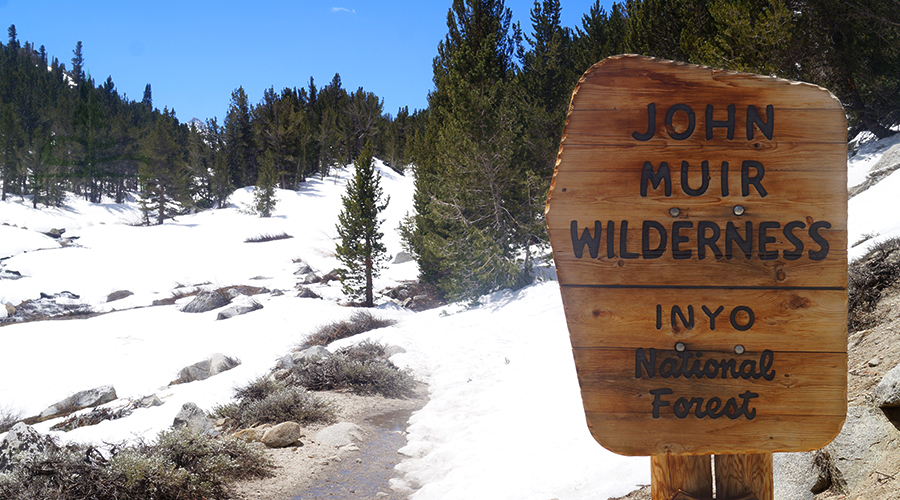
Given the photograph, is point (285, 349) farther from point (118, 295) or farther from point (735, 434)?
point (118, 295)

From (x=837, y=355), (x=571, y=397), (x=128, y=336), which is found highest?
(x=837, y=355)

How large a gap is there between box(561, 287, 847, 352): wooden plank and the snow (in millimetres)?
2278

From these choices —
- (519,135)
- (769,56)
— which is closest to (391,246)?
(519,135)

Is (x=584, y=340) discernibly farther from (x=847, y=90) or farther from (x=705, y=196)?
(x=847, y=90)

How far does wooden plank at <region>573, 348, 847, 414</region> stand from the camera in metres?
1.56

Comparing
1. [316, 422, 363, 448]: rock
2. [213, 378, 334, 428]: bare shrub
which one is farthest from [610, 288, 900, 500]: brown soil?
[213, 378, 334, 428]: bare shrub

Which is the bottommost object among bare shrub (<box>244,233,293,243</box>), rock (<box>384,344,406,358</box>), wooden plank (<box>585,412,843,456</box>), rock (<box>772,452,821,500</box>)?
rock (<box>384,344,406,358</box>)

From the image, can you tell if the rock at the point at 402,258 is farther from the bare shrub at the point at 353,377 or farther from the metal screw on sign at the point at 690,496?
the metal screw on sign at the point at 690,496

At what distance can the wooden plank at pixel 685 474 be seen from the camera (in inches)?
63.9

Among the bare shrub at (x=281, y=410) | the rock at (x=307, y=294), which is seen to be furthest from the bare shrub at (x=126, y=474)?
the rock at (x=307, y=294)

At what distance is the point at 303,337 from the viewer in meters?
14.1

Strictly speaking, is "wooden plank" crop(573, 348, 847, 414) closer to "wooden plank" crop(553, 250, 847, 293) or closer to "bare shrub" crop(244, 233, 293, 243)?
"wooden plank" crop(553, 250, 847, 293)

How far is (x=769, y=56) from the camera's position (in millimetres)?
11289

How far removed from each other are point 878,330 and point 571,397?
2791 millimetres
